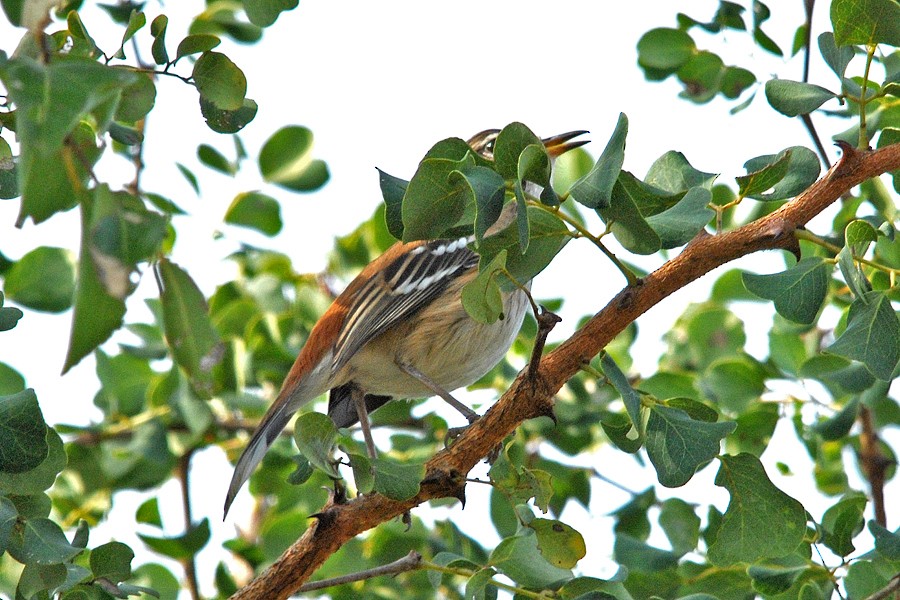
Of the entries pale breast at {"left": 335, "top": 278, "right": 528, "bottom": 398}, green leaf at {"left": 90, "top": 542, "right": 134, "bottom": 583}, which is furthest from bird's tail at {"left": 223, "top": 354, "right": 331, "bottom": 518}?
green leaf at {"left": 90, "top": 542, "right": 134, "bottom": 583}

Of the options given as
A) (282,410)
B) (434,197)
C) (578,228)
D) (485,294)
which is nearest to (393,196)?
(434,197)

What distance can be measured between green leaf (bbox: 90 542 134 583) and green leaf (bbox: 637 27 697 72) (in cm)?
303

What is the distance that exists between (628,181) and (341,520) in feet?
4.68

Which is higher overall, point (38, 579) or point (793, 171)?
point (793, 171)

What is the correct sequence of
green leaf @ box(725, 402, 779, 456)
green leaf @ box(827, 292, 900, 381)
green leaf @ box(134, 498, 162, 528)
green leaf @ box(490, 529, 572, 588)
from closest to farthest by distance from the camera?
1. green leaf @ box(827, 292, 900, 381)
2. green leaf @ box(490, 529, 572, 588)
3. green leaf @ box(725, 402, 779, 456)
4. green leaf @ box(134, 498, 162, 528)

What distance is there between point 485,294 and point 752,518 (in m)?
1.05

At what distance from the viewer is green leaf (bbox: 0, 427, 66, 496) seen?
8.95 ft

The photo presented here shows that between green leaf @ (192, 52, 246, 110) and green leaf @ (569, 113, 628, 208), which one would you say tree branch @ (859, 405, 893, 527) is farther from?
green leaf @ (192, 52, 246, 110)

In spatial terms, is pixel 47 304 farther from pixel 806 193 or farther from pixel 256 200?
pixel 806 193

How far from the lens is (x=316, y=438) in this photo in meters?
2.67

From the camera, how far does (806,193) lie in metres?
2.73

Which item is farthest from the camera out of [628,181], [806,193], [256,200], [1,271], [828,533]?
[256,200]

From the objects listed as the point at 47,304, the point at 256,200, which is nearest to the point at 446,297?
the point at 256,200

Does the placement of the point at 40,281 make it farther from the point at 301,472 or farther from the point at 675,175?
the point at 675,175
